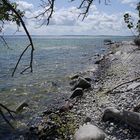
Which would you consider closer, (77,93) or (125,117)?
(125,117)

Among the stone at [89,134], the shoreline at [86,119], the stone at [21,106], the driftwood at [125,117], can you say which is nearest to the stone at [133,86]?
the shoreline at [86,119]

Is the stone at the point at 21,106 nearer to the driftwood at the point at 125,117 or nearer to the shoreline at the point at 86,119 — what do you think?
the shoreline at the point at 86,119

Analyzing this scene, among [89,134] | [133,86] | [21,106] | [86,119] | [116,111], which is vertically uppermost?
[116,111]

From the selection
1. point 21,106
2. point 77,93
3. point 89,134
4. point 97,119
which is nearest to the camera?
point 89,134

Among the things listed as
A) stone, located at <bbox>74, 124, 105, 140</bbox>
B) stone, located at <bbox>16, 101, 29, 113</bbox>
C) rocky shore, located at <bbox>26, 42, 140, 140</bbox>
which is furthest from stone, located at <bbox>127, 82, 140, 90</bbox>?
stone, located at <bbox>16, 101, 29, 113</bbox>

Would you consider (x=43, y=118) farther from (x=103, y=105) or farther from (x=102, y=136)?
(x=102, y=136)

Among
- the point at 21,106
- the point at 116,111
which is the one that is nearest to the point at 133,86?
the point at 116,111

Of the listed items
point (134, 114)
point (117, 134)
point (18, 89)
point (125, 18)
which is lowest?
point (18, 89)

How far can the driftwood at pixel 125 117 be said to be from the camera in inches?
460

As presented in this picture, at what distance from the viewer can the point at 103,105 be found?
17172 mm

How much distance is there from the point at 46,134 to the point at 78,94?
9212 millimetres

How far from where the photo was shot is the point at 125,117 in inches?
490

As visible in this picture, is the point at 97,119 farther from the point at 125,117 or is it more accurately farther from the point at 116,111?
the point at 125,117

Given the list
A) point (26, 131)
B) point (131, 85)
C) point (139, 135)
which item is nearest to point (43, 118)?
point (26, 131)
